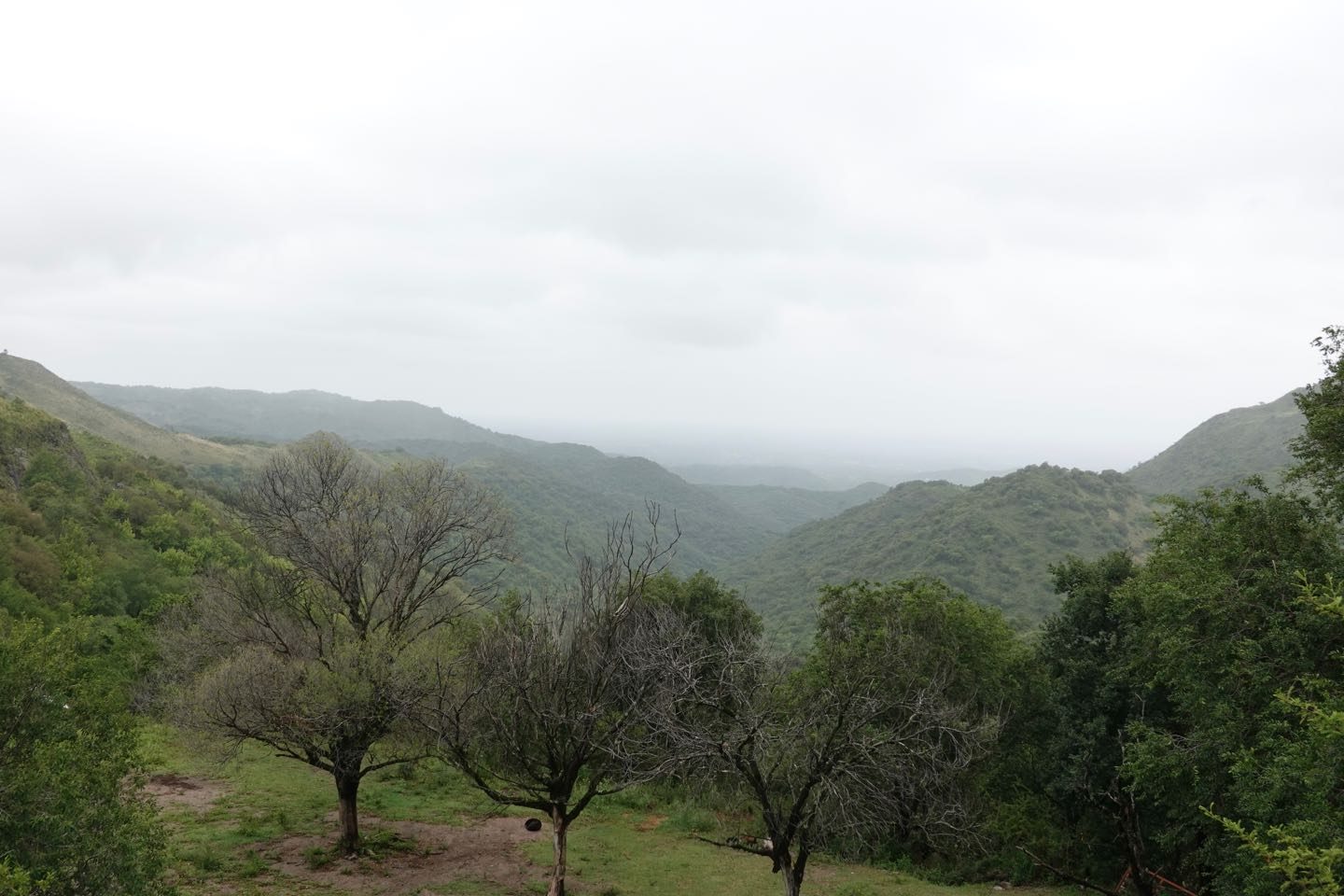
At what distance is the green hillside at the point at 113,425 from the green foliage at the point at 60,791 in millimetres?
108605

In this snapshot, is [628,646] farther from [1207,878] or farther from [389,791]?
[1207,878]

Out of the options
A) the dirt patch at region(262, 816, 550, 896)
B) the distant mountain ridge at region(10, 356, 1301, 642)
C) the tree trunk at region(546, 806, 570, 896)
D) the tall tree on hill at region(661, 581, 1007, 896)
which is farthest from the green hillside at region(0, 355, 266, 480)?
the tall tree on hill at region(661, 581, 1007, 896)

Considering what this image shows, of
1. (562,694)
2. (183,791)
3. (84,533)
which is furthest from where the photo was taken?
(84,533)

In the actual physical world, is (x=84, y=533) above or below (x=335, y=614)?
below

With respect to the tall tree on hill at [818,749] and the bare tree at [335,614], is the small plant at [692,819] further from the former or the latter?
the bare tree at [335,614]

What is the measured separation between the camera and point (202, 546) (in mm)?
41469

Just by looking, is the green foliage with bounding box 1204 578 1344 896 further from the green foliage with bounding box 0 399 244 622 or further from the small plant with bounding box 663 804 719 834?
the green foliage with bounding box 0 399 244 622

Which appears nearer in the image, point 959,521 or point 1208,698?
point 1208,698

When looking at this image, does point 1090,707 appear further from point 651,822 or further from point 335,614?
point 335,614

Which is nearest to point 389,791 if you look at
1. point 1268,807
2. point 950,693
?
Result: point 950,693

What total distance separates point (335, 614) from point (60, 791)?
9621 mm

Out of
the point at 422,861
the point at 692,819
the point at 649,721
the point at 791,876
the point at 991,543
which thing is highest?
the point at 649,721

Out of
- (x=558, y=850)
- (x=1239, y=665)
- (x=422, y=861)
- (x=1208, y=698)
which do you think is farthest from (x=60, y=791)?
(x=1208, y=698)

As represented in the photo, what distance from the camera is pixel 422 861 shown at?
1577 centimetres
